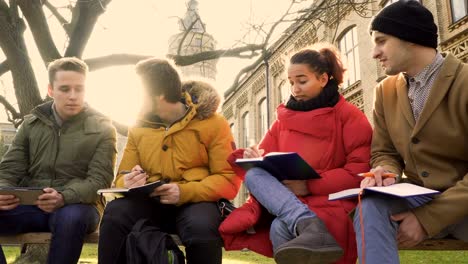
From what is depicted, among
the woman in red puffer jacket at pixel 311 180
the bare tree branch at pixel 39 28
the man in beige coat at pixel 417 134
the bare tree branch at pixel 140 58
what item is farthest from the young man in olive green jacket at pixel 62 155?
the bare tree branch at pixel 140 58

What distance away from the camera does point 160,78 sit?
302cm

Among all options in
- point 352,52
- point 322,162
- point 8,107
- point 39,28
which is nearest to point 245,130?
point 352,52

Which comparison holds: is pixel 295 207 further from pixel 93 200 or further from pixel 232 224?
pixel 93 200

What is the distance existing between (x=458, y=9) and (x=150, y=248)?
30.8 ft

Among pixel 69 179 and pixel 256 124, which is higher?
pixel 256 124

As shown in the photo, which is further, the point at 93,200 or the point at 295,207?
the point at 93,200

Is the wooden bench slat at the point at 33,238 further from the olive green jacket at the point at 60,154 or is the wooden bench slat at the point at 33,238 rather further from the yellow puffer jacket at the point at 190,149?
the yellow puffer jacket at the point at 190,149

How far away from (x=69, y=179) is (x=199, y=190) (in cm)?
116

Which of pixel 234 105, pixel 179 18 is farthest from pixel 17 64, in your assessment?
pixel 234 105

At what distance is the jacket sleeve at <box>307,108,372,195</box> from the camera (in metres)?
2.66

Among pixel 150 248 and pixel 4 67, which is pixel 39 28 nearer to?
pixel 4 67

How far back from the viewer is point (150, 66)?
3031 millimetres

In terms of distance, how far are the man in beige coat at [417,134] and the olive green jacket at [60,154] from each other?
2033mm

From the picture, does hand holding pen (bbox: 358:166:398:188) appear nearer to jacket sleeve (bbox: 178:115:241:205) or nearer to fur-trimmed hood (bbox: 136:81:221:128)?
jacket sleeve (bbox: 178:115:241:205)
